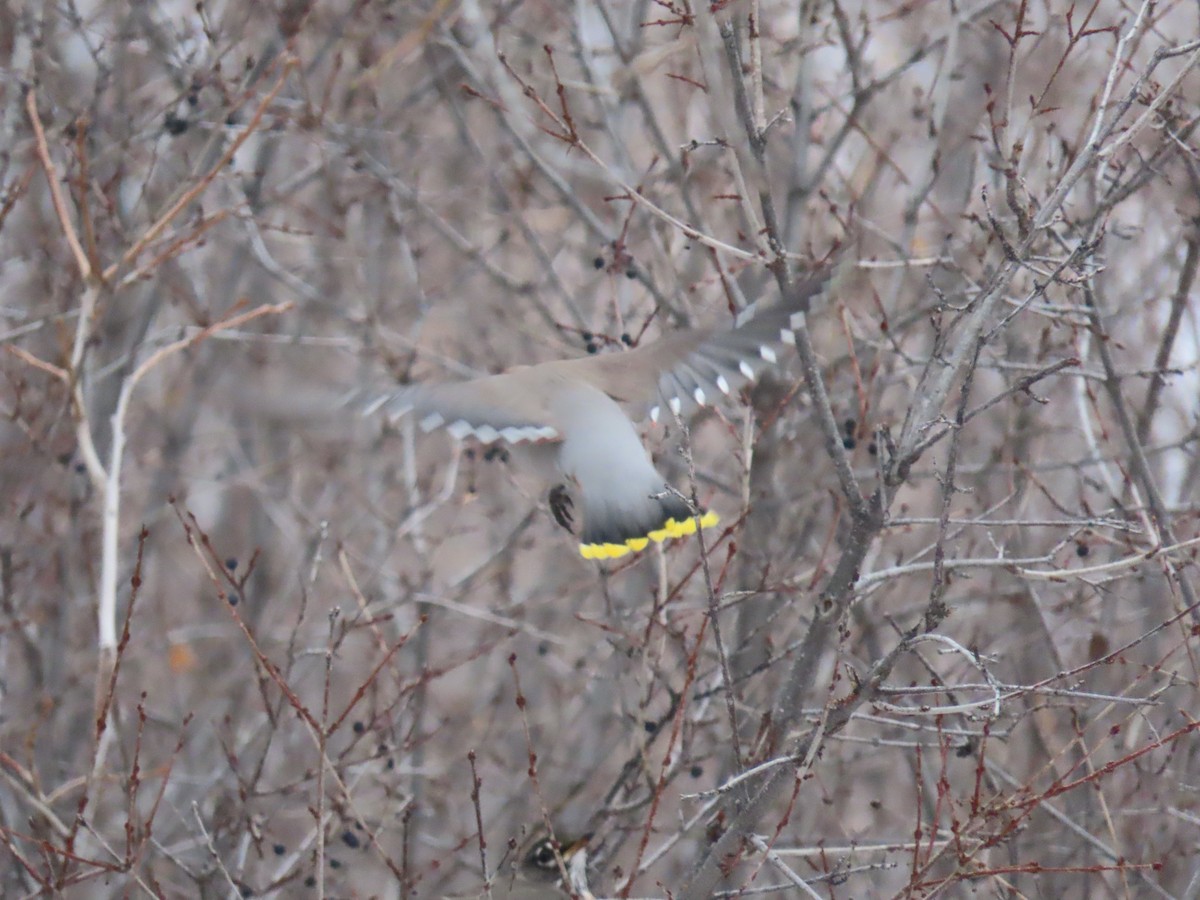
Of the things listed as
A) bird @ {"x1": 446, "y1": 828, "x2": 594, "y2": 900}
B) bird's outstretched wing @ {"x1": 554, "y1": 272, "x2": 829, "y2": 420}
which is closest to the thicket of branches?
bird @ {"x1": 446, "y1": 828, "x2": 594, "y2": 900}

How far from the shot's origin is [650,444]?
19.4 feet

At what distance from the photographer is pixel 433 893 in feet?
22.4

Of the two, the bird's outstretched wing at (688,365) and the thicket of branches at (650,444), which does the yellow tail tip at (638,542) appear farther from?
the bird's outstretched wing at (688,365)

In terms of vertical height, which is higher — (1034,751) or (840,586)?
(840,586)

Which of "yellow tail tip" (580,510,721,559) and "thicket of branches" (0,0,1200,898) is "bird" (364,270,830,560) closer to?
"yellow tail tip" (580,510,721,559)

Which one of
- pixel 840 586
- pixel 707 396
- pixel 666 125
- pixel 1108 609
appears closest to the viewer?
pixel 840 586

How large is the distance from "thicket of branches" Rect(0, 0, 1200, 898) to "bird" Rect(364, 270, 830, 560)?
20 cm

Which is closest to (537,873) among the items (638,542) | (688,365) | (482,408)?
(638,542)

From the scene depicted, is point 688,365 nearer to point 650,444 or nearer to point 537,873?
point 650,444

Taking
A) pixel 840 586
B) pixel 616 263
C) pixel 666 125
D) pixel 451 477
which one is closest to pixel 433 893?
pixel 451 477

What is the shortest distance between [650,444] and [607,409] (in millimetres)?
565

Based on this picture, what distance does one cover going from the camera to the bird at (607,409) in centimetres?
493

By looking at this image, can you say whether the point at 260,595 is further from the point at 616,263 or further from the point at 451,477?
the point at 616,263

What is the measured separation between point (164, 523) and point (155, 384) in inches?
44.0
